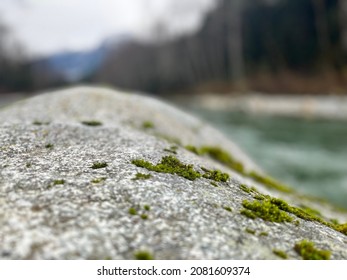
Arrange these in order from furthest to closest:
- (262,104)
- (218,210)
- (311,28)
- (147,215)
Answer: (311,28) < (262,104) < (218,210) < (147,215)

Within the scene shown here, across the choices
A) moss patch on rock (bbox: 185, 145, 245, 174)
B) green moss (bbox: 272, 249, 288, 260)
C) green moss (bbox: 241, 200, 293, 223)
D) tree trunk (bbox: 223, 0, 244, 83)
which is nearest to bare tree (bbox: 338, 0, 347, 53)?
tree trunk (bbox: 223, 0, 244, 83)

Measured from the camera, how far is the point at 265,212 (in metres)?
12.0

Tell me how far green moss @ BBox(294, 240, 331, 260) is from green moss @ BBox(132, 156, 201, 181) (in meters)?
4.59

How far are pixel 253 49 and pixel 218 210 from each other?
138881 millimetres

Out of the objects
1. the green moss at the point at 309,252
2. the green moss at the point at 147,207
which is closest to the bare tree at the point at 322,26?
the green moss at the point at 309,252

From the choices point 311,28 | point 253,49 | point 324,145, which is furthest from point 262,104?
point 253,49

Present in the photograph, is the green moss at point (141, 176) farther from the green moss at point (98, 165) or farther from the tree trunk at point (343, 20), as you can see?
the tree trunk at point (343, 20)

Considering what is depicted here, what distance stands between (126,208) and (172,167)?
3922 millimetres

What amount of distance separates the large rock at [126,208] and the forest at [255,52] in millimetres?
76183

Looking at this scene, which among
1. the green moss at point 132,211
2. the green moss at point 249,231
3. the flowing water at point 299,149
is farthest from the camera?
the flowing water at point 299,149

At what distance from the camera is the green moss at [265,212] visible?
11.7 meters

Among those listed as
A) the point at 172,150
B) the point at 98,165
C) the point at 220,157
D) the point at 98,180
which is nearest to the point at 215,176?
the point at 172,150
